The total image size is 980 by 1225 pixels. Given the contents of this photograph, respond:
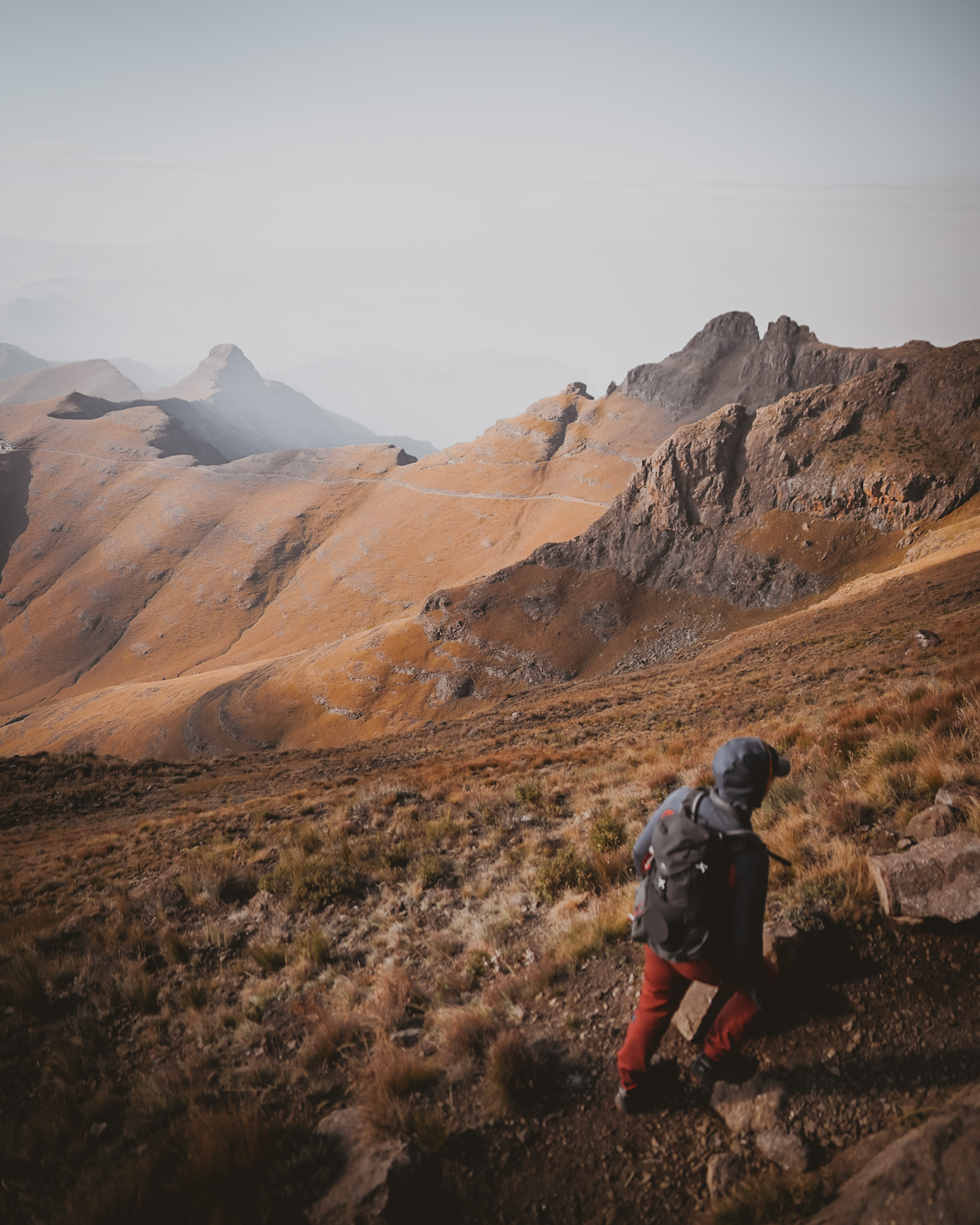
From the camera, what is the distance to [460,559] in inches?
4409

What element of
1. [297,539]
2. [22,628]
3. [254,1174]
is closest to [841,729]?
[254,1174]

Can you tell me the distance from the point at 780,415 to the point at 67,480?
602 ft

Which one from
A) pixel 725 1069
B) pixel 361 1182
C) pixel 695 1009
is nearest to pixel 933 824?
pixel 695 1009

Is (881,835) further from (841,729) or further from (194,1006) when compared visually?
(194,1006)

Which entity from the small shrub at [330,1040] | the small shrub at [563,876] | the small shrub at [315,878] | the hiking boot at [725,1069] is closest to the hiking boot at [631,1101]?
the hiking boot at [725,1069]

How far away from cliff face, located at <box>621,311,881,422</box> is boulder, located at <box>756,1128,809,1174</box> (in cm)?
11677

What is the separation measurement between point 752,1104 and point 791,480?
7127cm

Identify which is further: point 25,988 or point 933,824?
point 25,988

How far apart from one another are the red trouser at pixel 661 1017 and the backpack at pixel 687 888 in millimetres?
226

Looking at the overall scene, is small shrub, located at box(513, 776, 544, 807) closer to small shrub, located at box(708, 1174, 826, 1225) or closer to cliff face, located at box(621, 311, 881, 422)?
small shrub, located at box(708, 1174, 826, 1225)

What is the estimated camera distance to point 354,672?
72.0 meters

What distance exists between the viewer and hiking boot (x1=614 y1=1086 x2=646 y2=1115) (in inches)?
149

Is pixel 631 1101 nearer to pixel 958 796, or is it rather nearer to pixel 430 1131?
pixel 430 1131

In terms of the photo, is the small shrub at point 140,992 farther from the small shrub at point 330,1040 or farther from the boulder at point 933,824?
the boulder at point 933,824
